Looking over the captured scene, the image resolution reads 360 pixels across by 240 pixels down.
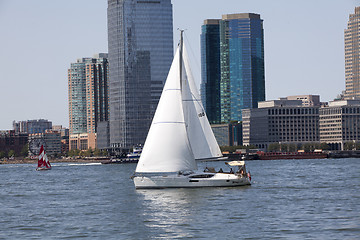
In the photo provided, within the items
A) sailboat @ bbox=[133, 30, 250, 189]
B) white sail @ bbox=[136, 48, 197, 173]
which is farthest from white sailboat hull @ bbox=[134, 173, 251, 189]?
white sail @ bbox=[136, 48, 197, 173]

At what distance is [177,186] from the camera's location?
267 ft

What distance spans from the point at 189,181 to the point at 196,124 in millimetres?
6684

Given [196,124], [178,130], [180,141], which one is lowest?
[180,141]

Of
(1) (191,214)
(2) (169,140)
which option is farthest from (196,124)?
(1) (191,214)

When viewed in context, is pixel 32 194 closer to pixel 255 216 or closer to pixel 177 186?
pixel 177 186

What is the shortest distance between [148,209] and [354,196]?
2024 cm

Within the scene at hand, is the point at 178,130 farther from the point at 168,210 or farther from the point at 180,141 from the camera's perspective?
the point at 168,210

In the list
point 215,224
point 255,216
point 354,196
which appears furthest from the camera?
point 354,196

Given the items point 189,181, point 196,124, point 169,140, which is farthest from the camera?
point 196,124

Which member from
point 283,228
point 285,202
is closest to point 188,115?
point 285,202

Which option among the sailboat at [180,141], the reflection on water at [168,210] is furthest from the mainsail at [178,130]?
the reflection on water at [168,210]

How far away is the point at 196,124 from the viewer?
8444cm

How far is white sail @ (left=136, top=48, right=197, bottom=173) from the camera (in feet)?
263

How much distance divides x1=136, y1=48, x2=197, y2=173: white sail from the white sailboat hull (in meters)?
1.32
